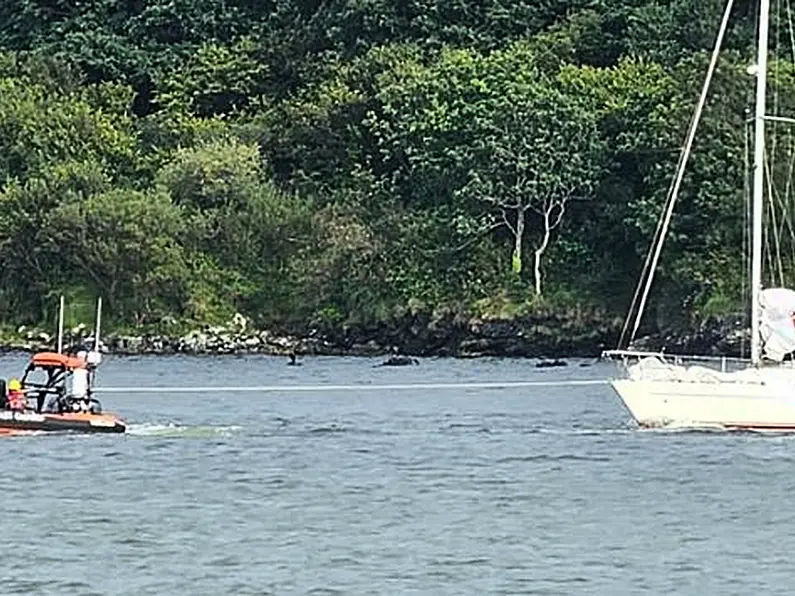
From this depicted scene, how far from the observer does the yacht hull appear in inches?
2000

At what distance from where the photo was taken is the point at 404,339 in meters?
104

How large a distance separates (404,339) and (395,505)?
6253 cm

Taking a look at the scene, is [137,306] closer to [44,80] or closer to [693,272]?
[44,80]

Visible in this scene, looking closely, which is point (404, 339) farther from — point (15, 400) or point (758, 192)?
point (15, 400)

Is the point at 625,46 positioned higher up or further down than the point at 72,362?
higher up

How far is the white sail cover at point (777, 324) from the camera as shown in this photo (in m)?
52.0

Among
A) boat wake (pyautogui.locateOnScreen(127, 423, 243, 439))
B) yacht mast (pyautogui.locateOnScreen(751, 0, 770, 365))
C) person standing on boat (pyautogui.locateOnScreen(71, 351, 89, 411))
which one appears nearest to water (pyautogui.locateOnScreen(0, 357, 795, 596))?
boat wake (pyautogui.locateOnScreen(127, 423, 243, 439))

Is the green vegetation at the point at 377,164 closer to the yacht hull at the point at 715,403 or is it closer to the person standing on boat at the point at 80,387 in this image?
the yacht hull at the point at 715,403

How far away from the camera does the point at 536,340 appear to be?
101438mm

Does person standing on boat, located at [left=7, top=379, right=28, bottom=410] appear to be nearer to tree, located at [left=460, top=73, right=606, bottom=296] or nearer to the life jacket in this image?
the life jacket

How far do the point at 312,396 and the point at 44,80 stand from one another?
52.5 metres

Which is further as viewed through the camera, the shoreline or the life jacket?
the shoreline

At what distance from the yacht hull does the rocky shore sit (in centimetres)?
4562

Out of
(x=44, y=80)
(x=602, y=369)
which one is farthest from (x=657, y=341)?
(x=44, y=80)
